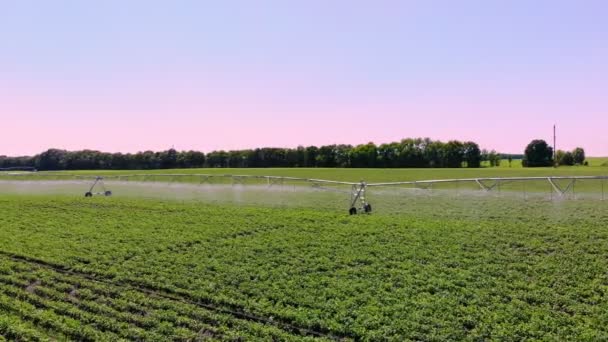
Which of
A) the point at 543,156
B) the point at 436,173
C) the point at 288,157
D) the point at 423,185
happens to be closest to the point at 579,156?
the point at 543,156

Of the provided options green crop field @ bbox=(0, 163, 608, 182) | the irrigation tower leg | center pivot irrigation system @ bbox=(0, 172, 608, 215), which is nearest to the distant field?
green crop field @ bbox=(0, 163, 608, 182)

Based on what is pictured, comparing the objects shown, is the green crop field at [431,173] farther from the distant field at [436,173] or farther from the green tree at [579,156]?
the green tree at [579,156]

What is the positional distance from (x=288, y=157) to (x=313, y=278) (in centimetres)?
8751

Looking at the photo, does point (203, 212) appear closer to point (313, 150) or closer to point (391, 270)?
point (391, 270)

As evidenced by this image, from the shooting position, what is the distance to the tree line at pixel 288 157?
9088 cm

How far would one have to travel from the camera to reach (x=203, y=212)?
20.7m

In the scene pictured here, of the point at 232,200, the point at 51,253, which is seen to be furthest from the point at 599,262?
the point at 232,200

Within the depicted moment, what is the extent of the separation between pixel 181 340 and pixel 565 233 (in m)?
11.7

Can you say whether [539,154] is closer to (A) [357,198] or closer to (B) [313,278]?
(A) [357,198]

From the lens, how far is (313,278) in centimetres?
1112

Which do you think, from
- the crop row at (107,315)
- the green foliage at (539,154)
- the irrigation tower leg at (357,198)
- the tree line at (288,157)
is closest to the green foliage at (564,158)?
the green foliage at (539,154)

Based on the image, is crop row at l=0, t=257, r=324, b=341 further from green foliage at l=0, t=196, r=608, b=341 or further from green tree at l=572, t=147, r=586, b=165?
green tree at l=572, t=147, r=586, b=165

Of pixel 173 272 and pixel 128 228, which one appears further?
pixel 128 228

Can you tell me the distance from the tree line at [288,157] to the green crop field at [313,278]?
73.9 metres
